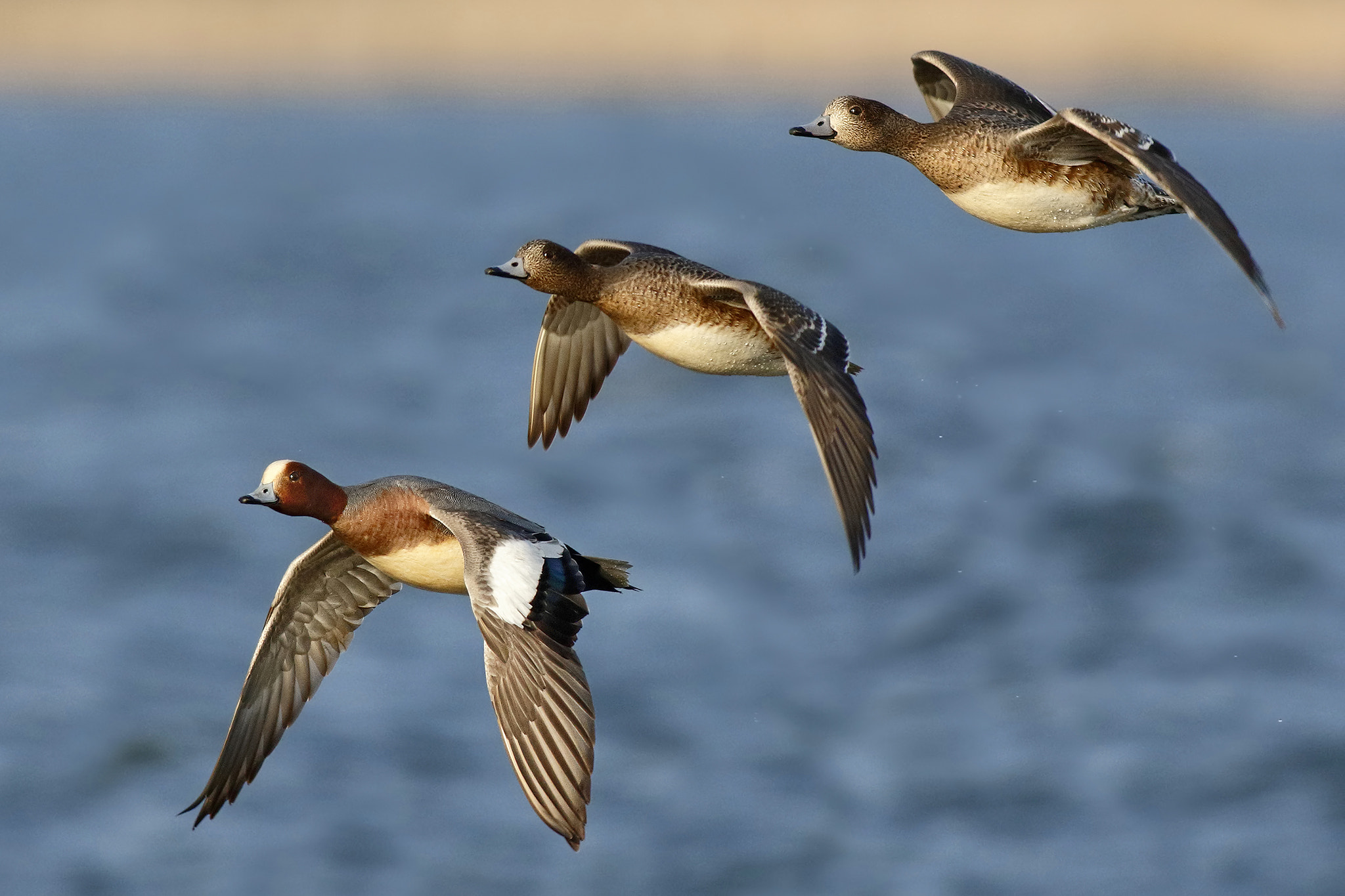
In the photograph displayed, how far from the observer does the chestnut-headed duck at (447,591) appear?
6812 millimetres

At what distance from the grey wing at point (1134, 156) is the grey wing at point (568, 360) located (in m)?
2.05

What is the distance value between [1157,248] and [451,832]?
2664 cm

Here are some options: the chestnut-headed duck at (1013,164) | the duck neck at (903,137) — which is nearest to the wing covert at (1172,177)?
the chestnut-headed duck at (1013,164)

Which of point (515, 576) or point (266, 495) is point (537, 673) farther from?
point (266, 495)

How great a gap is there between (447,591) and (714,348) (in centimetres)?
149

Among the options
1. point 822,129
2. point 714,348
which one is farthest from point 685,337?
point 822,129

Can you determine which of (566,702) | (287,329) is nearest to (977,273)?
(287,329)

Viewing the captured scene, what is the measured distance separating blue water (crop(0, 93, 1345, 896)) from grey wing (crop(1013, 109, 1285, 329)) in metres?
20.4

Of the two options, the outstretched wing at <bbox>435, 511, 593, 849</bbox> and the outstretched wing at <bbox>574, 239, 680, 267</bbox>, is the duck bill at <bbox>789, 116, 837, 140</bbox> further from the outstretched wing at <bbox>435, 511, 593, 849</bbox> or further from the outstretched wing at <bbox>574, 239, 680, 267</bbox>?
the outstretched wing at <bbox>435, 511, 593, 849</bbox>

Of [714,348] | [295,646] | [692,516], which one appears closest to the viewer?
[714,348]

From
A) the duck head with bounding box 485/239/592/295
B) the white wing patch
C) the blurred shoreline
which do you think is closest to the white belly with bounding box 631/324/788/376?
the duck head with bounding box 485/239/592/295

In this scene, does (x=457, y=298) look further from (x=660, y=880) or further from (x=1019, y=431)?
(x=660, y=880)

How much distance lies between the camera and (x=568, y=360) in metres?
8.62

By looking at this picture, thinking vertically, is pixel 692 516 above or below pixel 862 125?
below
